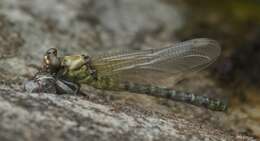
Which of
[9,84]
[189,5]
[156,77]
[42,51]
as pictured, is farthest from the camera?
[189,5]

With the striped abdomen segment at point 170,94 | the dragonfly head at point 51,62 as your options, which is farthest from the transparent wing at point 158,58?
the dragonfly head at point 51,62

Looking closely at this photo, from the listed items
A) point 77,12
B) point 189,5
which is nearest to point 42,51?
point 77,12

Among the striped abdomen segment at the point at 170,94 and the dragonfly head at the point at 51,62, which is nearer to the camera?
the dragonfly head at the point at 51,62

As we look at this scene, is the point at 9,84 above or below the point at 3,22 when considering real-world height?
below

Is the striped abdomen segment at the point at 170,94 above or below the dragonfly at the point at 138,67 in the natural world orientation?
below

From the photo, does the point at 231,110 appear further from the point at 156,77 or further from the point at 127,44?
the point at 127,44

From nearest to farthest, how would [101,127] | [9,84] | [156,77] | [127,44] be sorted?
1. [101,127]
2. [9,84]
3. [156,77]
4. [127,44]

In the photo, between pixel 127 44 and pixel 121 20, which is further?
pixel 121 20

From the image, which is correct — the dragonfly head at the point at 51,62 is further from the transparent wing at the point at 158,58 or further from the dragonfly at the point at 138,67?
the transparent wing at the point at 158,58

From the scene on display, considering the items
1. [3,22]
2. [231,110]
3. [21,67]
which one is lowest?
[231,110]
